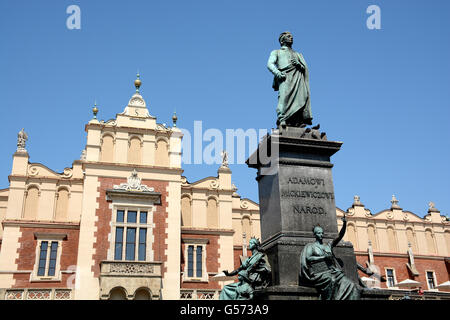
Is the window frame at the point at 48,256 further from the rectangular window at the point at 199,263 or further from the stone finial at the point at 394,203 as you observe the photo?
the stone finial at the point at 394,203

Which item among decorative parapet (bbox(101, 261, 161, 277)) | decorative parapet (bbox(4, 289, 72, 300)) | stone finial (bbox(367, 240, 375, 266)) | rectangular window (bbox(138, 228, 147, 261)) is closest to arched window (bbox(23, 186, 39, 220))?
decorative parapet (bbox(4, 289, 72, 300))

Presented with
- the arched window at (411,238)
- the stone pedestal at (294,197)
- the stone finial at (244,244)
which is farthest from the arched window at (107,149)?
the arched window at (411,238)

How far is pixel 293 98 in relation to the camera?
8141mm

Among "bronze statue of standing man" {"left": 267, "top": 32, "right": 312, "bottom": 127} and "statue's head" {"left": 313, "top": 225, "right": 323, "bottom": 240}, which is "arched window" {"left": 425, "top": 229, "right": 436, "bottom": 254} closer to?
"bronze statue of standing man" {"left": 267, "top": 32, "right": 312, "bottom": 127}

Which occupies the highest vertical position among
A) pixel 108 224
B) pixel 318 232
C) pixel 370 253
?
pixel 108 224

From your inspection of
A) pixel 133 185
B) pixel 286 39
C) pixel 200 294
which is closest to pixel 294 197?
pixel 286 39

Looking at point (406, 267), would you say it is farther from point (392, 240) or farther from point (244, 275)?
point (244, 275)

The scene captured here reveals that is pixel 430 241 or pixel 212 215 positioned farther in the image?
pixel 430 241

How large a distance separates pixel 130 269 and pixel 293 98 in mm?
19085

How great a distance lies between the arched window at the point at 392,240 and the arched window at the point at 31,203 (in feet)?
84.1

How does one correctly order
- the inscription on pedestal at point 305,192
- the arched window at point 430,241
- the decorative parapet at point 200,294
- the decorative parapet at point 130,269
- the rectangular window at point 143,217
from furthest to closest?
the arched window at point 430,241, the rectangular window at point 143,217, the decorative parapet at point 200,294, the decorative parapet at point 130,269, the inscription on pedestal at point 305,192

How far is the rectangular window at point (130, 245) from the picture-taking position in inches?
998
